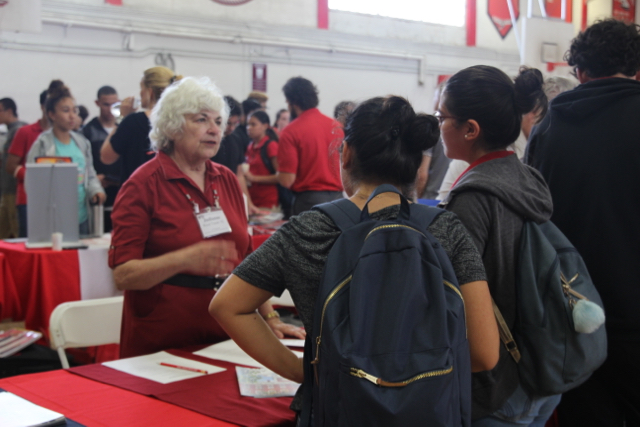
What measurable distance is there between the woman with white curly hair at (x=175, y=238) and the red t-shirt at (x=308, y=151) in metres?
2.32

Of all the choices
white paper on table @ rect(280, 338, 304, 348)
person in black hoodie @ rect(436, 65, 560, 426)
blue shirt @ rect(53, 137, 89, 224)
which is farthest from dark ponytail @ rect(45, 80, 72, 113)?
person in black hoodie @ rect(436, 65, 560, 426)

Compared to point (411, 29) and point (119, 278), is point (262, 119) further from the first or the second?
point (411, 29)

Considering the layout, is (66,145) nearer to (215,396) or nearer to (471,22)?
(215,396)

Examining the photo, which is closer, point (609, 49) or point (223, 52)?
point (609, 49)

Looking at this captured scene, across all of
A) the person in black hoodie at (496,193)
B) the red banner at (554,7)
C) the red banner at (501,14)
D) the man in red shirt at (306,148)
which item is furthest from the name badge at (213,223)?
the red banner at (501,14)

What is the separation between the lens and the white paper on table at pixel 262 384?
1.38 m

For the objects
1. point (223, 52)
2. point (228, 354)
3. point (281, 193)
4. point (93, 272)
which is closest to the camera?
point (228, 354)

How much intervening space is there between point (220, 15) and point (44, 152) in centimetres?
510

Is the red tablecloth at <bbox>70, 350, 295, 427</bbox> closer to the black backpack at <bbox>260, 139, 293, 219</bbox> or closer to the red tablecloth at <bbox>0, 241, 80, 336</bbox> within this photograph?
the red tablecloth at <bbox>0, 241, 80, 336</bbox>

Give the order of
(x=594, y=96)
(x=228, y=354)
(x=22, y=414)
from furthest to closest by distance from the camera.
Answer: (x=228, y=354) → (x=594, y=96) → (x=22, y=414)

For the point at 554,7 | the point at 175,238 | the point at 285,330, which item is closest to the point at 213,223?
the point at 175,238

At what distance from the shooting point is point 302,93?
4289 mm

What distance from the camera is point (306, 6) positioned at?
898cm

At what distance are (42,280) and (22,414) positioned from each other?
214 centimetres
